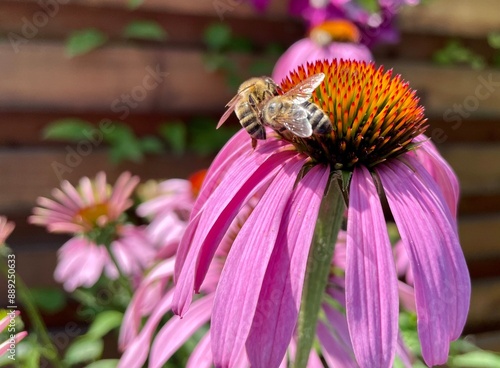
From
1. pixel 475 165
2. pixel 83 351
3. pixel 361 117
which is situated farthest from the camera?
pixel 475 165

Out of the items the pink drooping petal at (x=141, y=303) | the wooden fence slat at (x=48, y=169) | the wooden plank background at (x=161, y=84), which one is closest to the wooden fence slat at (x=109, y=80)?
the wooden plank background at (x=161, y=84)

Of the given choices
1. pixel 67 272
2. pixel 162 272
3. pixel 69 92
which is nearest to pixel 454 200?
pixel 162 272

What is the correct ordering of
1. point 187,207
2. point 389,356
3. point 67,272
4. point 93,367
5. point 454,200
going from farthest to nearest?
1. point 67,272
2. point 187,207
3. point 93,367
4. point 454,200
5. point 389,356

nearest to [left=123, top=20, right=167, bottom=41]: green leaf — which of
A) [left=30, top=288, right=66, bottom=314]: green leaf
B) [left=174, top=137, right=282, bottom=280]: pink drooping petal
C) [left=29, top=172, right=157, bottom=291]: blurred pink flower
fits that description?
[left=29, top=172, right=157, bottom=291]: blurred pink flower

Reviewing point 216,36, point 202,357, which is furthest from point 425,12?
point 202,357

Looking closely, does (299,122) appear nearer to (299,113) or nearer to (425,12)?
(299,113)

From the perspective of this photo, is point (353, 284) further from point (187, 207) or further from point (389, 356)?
point (187, 207)
